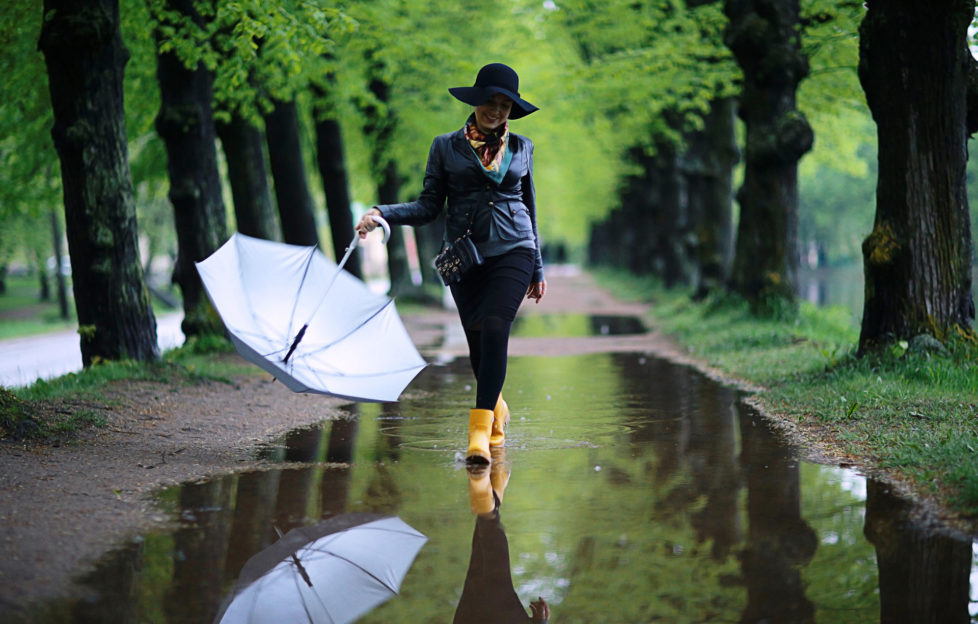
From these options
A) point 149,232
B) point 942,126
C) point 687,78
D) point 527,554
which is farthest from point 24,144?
point 149,232

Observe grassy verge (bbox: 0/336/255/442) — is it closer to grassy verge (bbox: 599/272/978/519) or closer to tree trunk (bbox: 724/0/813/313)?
grassy verge (bbox: 599/272/978/519)

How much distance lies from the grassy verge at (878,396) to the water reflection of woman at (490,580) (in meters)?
1.92

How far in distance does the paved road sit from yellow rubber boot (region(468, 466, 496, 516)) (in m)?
7.94

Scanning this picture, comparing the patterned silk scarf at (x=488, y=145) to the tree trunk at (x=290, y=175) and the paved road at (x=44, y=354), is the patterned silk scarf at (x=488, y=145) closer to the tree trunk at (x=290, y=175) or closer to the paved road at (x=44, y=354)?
the paved road at (x=44, y=354)

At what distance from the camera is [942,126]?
27.7ft

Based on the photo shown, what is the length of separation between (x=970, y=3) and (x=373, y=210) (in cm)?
540

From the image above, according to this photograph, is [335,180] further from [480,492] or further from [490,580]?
[490,580]

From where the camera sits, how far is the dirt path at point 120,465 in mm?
3918

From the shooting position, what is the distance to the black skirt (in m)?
6.04

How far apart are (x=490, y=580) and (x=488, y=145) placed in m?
2.98

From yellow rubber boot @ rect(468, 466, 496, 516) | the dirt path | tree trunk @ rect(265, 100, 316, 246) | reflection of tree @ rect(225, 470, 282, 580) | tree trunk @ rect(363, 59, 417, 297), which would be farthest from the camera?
tree trunk @ rect(363, 59, 417, 297)

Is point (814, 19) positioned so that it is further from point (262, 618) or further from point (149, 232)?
point (149, 232)

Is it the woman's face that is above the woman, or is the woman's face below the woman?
above

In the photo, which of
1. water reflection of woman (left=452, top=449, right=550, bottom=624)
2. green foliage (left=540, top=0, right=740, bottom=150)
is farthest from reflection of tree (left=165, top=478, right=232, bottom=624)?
green foliage (left=540, top=0, right=740, bottom=150)
